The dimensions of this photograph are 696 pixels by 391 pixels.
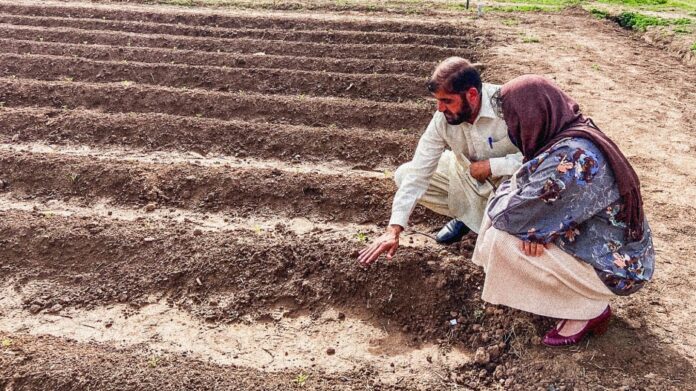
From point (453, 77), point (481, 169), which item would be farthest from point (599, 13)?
point (453, 77)

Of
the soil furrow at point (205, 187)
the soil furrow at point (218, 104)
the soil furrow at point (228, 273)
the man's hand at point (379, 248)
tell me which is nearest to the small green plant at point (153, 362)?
the soil furrow at point (228, 273)

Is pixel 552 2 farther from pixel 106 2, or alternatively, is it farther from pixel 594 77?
pixel 106 2

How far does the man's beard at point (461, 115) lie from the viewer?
3.19 m

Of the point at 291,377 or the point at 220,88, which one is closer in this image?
the point at 291,377

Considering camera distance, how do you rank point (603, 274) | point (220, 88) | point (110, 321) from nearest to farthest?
point (603, 274) < point (110, 321) < point (220, 88)

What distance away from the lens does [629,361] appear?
3.07 metres

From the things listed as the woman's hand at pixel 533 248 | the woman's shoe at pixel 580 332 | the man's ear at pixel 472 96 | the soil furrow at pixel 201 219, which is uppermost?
the man's ear at pixel 472 96

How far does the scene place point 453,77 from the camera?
119 inches

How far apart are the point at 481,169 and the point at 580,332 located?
1.02 meters

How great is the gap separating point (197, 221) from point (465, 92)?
2.50m

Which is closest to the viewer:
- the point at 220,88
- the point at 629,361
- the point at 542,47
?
the point at 629,361

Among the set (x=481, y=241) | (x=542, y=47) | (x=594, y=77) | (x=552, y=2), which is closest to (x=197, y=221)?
(x=481, y=241)

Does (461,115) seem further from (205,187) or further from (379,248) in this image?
(205,187)

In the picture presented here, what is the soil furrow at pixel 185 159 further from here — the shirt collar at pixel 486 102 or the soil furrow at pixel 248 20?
the soil furrow at pixel 248 20
